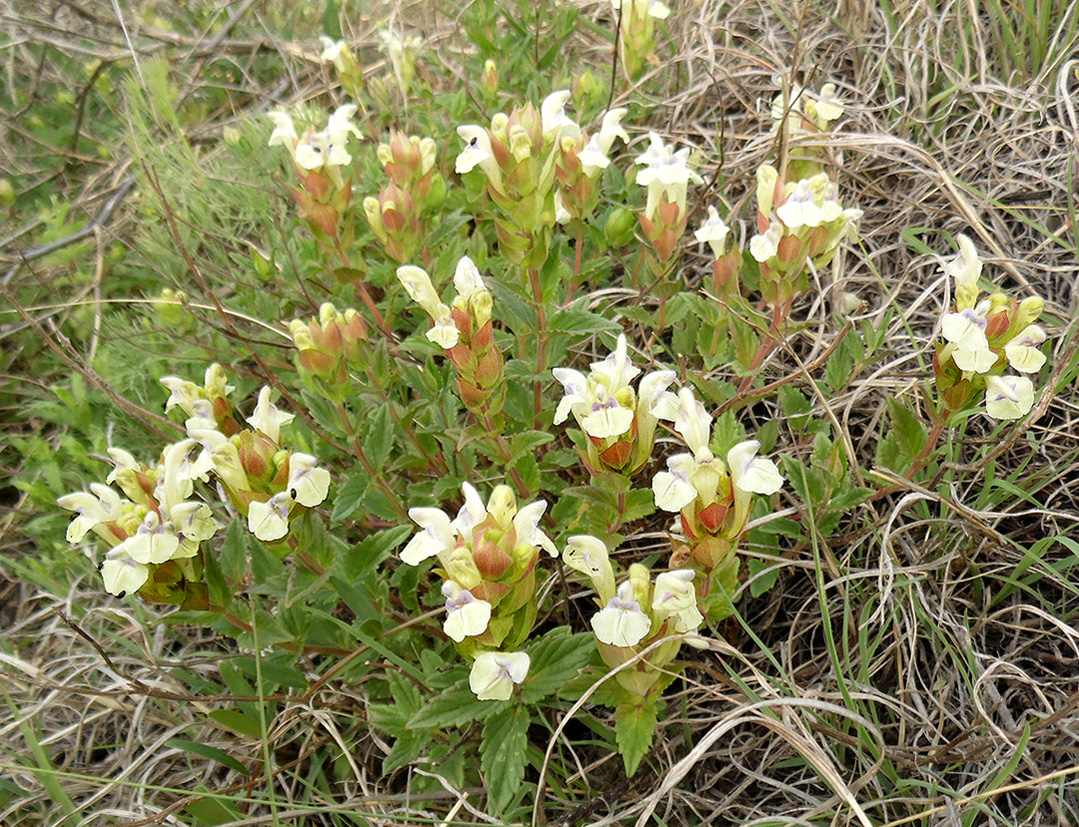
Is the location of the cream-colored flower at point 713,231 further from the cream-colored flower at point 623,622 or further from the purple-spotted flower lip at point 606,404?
the cream-colored flower at point 623,622

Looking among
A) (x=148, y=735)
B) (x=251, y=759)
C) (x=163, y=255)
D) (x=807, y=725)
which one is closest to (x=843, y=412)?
(x=807, y=725)

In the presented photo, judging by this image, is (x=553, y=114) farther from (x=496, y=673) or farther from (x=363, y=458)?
(x=496, y=673)

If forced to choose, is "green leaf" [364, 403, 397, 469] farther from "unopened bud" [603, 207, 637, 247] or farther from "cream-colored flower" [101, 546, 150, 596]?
"unopened bud" [603, 207, 637, 247]

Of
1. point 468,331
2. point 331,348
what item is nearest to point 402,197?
point 331,348

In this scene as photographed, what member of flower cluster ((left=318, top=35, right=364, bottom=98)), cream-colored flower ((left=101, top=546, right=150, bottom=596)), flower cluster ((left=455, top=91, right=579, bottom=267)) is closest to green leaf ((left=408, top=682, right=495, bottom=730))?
cream-colored flower ((left=101, top=546, right=150, bottom=596))

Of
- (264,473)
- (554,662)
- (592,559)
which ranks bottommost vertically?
(554,662)

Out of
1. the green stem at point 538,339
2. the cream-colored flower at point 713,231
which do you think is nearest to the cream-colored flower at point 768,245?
the cream-colored flower at point 713,231

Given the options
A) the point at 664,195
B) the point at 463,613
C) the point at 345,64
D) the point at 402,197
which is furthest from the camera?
the point at 345,64
